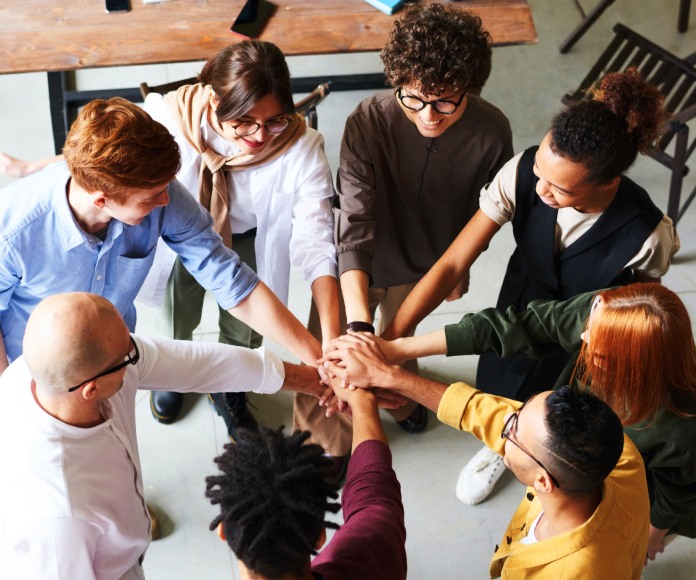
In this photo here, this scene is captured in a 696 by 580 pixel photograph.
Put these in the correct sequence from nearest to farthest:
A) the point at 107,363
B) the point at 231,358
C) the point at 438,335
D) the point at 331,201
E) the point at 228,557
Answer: the point at 107,363, the point at 231,358, the point at 438,335, the point at 331,201, the point at 228,557

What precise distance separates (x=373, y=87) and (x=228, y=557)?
250 cm

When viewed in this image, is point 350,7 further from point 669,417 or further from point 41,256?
point 669,417

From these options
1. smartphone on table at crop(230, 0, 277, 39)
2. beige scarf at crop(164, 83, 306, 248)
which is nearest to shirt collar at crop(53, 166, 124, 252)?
beige scarf at crop(164, 83, 306, 248)

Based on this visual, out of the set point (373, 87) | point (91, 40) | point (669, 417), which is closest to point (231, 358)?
point (669, 417)

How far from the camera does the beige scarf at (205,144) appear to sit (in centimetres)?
224

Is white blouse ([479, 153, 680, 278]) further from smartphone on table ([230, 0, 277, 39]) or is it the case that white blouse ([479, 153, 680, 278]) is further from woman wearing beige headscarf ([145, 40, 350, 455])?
smartphone on table ([230, 0, 277, 39])

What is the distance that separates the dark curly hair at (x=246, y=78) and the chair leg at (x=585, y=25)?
9.33 ft

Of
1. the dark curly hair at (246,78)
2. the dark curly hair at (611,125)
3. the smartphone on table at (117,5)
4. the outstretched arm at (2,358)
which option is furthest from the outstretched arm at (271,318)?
the smartphone on table at (117,5)

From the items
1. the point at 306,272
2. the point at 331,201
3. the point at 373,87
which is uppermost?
the point at 331,201

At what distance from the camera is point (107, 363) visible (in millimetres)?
1654

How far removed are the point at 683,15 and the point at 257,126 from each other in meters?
3.52

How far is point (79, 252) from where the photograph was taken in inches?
77.7


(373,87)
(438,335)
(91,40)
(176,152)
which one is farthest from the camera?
(373,87)

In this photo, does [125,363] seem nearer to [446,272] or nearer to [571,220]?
[446,272]
